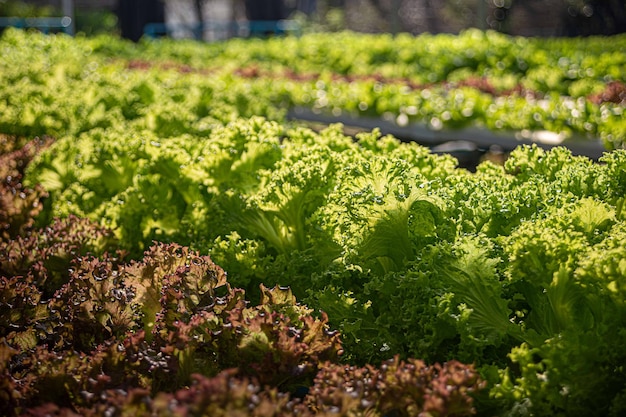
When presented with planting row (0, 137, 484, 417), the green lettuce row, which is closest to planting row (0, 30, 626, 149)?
the green lettuce row

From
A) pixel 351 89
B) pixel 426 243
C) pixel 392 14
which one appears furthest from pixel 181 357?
pixel 392 14

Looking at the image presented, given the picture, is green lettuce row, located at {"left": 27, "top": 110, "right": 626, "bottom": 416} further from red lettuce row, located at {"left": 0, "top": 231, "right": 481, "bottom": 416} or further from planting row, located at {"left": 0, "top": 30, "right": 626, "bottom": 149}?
planting row, located at {"left": 0, "top": 30, "right": 626, "bottom": 149}

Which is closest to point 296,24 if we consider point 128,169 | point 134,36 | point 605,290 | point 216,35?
point 134,36

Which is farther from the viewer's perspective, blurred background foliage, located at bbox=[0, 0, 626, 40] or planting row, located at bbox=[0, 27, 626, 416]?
blurred background foliage, located at bbox=[0, 0, 626, 40]

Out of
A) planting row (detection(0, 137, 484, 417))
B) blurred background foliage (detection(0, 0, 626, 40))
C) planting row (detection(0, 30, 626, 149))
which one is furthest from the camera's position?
blurred background foliage (detection(0, 0, 626, 40))

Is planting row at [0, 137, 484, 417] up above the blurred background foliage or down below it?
below

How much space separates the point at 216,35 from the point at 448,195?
3943 centimetres

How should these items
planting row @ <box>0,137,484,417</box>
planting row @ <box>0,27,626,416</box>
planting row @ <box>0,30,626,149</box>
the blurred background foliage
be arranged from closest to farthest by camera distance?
planting row @ <box>0,137,484,417</box>
planting row @ <box>0,27,626,416</box>
planting row @ <box>0,30,626,149</box>
the blurred background foliage

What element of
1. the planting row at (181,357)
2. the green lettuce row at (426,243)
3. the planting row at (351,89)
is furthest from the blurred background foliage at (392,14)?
the planting row at (181,357)

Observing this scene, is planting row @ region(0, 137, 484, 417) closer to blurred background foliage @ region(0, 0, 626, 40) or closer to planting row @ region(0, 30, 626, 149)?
planting row @ region(0, 30, 626, 149)

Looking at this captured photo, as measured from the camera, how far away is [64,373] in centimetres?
240

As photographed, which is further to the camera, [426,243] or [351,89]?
[351,89]

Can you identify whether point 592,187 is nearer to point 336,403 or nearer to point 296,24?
point 336,403

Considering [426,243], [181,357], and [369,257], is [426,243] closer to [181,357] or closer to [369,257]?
[369,257]
